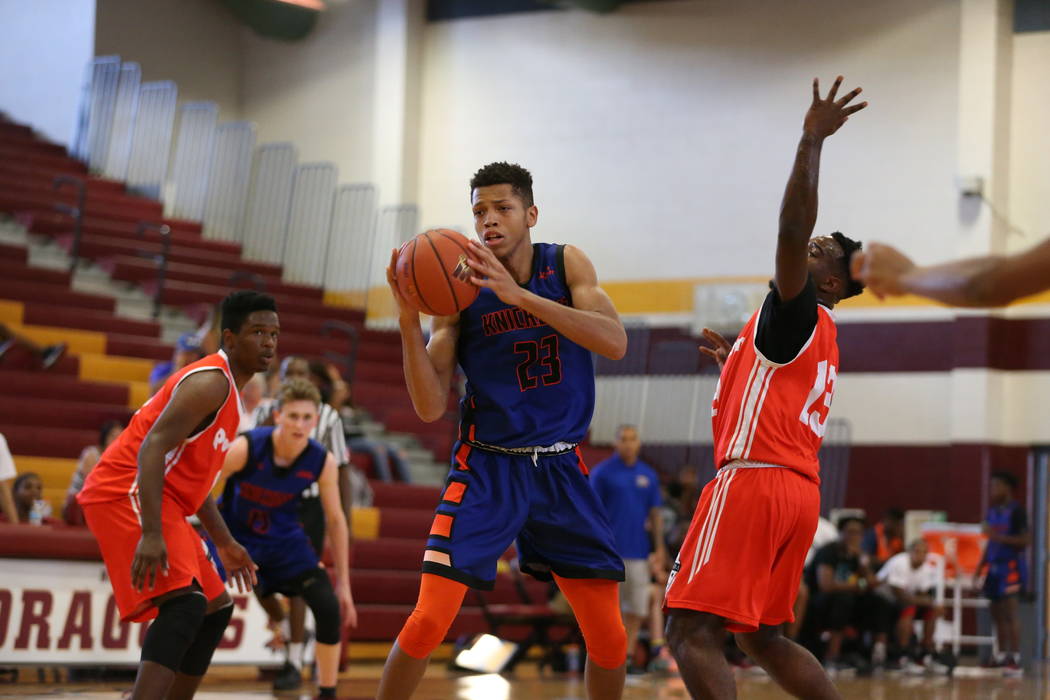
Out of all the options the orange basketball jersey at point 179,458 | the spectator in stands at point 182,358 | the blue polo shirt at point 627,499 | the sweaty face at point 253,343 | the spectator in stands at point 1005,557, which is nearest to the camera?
the orange basketball jersey at point 179,458

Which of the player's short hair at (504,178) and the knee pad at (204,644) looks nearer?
the player's short hair at (504,178)

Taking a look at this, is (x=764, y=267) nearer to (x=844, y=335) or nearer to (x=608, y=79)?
(x=844, y=335)

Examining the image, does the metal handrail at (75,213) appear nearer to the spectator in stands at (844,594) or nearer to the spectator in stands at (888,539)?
the spectator in stands at (844,594)

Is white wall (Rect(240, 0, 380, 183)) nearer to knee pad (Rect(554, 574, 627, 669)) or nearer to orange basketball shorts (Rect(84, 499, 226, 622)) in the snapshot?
orange basketball shorts (Rect(84, 499, 226, 622))

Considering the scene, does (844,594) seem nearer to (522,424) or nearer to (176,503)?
(522,424)

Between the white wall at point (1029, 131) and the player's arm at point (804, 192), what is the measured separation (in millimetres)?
12898

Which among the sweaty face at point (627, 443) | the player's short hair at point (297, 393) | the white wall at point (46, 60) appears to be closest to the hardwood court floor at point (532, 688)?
Result: the player's short hair at point (297, 393)

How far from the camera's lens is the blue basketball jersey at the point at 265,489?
24.2 feet

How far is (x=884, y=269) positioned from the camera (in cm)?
A: 304

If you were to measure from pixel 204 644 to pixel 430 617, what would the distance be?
1.22 metres

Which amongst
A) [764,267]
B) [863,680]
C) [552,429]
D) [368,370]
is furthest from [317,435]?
[764,267]

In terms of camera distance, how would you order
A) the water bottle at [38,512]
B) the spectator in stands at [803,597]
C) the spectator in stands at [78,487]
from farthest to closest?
the spectator in stands at [803,597], the water bottle at [38,512], the spectator in stands at [78,487]

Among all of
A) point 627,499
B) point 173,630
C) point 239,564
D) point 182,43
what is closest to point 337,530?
point 239,564

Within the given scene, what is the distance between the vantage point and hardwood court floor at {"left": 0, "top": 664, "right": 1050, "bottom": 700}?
7.86m
